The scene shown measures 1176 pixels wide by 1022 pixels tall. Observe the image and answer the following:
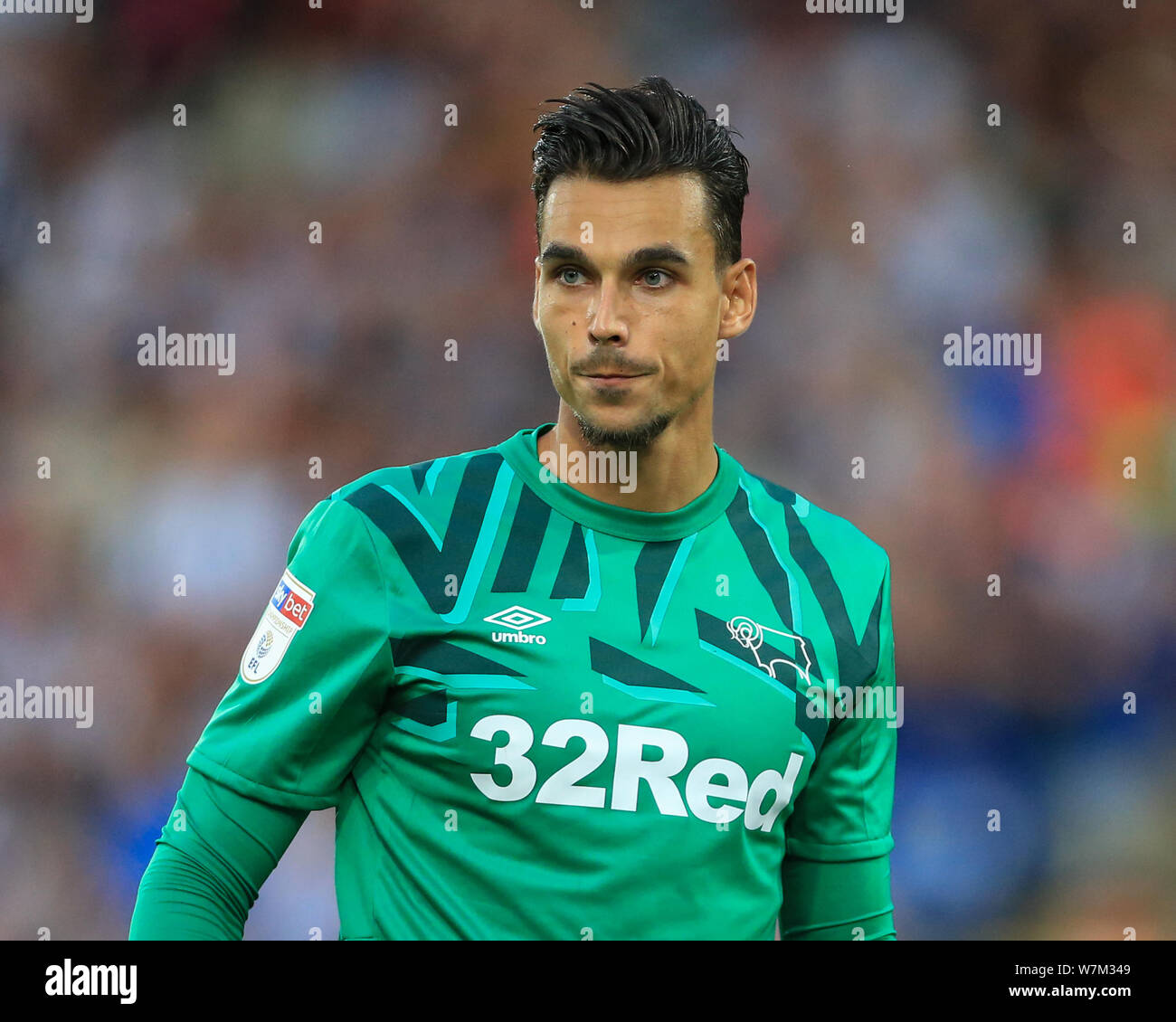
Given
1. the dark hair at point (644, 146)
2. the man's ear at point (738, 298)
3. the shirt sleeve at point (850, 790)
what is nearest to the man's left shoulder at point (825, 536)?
the shirt sleeve at point (850, 790)

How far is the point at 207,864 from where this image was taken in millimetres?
2186

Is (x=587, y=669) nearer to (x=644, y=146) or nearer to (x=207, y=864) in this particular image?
(x=207, y=864)

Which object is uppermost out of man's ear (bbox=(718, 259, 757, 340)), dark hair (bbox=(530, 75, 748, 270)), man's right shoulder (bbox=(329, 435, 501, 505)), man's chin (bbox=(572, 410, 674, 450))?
dark hair (bbox=(530, 75, 748, 270))

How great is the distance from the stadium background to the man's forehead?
9.93 ft

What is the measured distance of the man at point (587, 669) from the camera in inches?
88.5

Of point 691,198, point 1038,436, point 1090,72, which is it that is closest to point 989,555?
point 1038,436

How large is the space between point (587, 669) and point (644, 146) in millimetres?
968

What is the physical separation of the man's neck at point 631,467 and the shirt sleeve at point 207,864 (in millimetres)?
799

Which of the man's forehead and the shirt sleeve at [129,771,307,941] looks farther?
the man's forehead

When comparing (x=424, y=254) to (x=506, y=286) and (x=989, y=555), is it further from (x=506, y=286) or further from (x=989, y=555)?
(x=989, y=555)

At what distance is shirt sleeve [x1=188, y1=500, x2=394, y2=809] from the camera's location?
87.8 inches

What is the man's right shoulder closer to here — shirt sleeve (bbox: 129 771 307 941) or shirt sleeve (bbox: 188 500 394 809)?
shirt sleeve (bbox: 188 500 394 809)

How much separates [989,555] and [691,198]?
3315mm

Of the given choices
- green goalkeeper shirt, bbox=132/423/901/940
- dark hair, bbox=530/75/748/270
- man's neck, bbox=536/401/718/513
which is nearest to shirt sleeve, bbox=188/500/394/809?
green goalkeeper shirt, bbox=132/423/901/940
